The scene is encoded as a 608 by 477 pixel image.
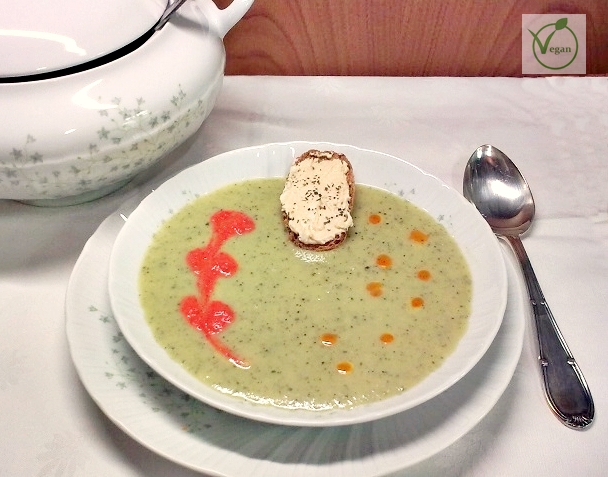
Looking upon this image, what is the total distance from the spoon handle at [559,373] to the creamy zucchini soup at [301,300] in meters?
0.12

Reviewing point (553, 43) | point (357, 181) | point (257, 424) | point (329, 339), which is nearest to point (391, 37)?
point (553, 43)

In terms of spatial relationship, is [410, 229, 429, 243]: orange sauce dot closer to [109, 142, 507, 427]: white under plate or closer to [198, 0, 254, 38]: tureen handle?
[109, 142, 507, 427]: white under plate

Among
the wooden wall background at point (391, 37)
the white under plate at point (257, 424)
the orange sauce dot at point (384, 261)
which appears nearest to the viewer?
the white under plate at point (257, 424)

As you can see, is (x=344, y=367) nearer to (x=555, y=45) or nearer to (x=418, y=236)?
(x=418, y=236)

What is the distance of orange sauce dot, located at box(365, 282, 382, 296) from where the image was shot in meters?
0.95

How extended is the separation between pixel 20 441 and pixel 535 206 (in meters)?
0.91

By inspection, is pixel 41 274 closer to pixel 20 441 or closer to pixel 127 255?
pixel 127 255

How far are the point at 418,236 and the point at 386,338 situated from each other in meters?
0.23

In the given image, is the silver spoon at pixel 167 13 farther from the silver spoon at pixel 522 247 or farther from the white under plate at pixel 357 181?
the silver spoon at pixel 522 247

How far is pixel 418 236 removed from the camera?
1052 mm

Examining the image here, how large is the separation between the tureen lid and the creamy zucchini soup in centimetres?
29

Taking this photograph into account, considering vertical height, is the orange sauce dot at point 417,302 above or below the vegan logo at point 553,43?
below

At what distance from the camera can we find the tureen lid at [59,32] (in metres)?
0.90

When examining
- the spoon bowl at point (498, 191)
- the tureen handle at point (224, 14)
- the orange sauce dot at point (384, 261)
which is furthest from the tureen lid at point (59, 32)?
the spoon bowl at point (498, 191)
